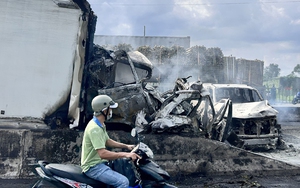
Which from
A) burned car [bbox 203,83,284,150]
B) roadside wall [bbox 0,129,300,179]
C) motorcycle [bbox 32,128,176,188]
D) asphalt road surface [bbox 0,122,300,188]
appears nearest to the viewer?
motorcycle [bbox 32,128,176,188]

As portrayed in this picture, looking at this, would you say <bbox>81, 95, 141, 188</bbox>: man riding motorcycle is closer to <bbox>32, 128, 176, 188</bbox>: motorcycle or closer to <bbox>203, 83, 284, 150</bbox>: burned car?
<bbox>32, 128, 176, 188</bbox>: motorcycle

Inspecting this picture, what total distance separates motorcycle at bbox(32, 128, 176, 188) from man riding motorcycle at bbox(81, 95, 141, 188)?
4.2 inches

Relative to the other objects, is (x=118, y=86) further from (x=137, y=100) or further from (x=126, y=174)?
(x=126, y=174)

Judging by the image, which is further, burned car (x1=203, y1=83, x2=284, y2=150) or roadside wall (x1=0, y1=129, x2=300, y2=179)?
burned car (x1=203, y1=83, x2=284, y2=150)

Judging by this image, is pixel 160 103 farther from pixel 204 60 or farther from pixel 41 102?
pixel 204 60

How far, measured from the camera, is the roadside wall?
630 cm

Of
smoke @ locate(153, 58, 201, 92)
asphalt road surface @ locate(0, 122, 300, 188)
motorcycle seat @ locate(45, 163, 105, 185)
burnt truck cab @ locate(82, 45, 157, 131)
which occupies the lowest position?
asphalt road surface @ locate(0, 122, 300, 188)

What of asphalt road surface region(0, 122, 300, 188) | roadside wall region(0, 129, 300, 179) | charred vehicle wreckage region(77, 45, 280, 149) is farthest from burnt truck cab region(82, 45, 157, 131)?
asphalt road surface region(0, 122, 300, 188)

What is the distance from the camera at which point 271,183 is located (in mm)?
6164

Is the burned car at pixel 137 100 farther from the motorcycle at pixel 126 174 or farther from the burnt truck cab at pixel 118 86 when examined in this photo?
the motorcycle at pixel 126 174

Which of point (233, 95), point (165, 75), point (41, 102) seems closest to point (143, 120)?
point (41, 102)

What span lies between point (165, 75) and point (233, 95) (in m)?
8.98

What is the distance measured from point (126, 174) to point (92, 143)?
21.9 inches

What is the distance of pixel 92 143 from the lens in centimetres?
363
